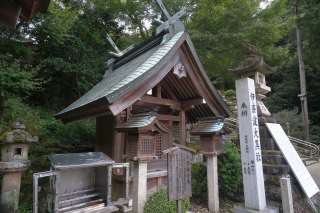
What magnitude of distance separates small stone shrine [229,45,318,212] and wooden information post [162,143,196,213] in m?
3.39

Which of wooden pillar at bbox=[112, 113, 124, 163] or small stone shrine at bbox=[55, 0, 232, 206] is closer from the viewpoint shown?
small stone shrine at bbox=[55, 0, 232, 206]

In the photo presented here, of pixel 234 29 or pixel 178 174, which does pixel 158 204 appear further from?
pixel 234 29

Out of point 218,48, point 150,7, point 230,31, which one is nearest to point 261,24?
point 230,31

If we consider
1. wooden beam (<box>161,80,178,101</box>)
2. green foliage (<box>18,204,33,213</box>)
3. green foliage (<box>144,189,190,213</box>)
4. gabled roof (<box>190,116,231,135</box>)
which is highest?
wooden beam (<box>161,80,178,101</box>)

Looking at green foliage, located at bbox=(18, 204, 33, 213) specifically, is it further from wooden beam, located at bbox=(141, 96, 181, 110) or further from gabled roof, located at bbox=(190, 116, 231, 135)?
gabled roof, located at bbox=(190, 116, 231, 135)

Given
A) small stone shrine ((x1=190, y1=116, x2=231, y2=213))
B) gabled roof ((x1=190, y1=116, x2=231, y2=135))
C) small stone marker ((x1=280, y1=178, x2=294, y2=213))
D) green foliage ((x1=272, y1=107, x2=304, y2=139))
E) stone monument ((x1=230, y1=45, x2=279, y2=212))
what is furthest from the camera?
Result: green foliage ((x1=272, y1=107, x2=304, y2=139))

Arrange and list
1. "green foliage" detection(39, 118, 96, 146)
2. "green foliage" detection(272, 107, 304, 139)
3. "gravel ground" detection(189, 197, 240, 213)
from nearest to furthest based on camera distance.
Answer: "gravel ground" detection(189, 197, 240, 213)
"green foliage" detection(39, 118, 96, 146)
"green foliage" detection(272, 107, 304, 139)

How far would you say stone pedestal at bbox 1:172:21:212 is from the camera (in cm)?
418

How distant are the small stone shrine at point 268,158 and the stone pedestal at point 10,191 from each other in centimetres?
639

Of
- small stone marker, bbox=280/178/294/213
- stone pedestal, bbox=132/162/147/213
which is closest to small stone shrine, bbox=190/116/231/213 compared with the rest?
small stone marker, bbox=280/178/294/213

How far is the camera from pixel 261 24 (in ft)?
38.0

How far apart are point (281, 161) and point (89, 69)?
11290 millimetres

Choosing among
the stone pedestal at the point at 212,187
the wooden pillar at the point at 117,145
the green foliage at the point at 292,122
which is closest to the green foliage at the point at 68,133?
the wooden pillar at the point at 117,145

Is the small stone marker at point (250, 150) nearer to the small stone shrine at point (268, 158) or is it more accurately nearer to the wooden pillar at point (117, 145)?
the small stone shrine at point (268, 158)
